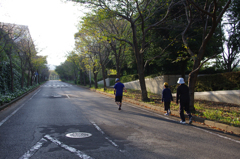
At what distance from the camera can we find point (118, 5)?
1257 centimetres

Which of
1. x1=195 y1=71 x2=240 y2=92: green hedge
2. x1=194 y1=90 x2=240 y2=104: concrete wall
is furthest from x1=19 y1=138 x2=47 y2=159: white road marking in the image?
x1=195 y1=71 x2=240 y2=92: green hedge

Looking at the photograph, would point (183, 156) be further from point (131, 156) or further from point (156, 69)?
point (156, 69)

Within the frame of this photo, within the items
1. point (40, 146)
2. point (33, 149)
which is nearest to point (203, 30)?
point (40, 146)

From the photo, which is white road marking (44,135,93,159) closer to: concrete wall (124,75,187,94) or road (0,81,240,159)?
road (0,81,240,159)

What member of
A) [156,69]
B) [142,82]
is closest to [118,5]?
[142,82]

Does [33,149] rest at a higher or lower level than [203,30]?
lower

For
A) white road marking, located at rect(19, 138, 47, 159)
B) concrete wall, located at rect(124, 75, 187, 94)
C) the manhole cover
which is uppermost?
concrete wall, located at rect(124, 75, 187, 94)

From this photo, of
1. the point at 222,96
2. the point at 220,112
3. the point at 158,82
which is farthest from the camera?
the point at 158,82

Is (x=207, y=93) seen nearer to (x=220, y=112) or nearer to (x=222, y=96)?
(x=222, y=96)

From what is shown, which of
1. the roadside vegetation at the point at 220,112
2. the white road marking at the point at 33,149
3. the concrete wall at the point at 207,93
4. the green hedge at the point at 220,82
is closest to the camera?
the white road marking at the point at 33,149

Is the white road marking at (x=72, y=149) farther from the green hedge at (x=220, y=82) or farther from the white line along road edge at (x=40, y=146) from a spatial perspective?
the green hedge at (x=220, y=82)

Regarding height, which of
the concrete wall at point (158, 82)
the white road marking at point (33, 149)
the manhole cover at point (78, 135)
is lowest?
the white road marking at point (33, 149)

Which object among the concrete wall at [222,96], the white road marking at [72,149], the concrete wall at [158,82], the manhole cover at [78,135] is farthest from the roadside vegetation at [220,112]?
the concrete wall at [158,82]

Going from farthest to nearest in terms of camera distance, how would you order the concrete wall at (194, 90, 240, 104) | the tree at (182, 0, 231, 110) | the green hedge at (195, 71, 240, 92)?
1. the green hedge at (195, 71, 240, 92)
2. the concrete wall at (194, 90, 240, 104)
3. the tree at (182, 0, 231, 110)
